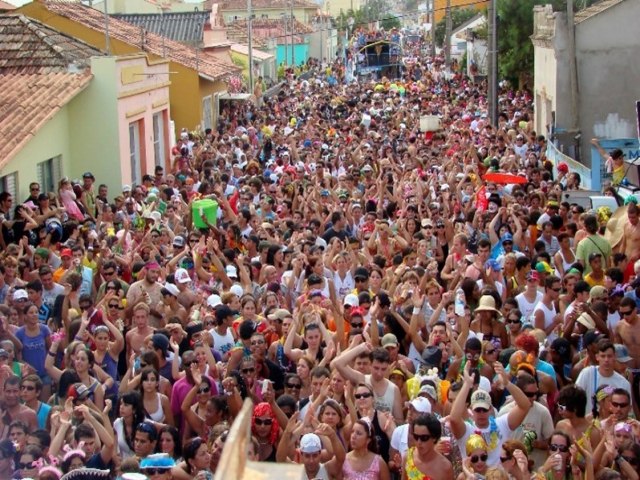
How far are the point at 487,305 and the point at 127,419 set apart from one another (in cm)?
333

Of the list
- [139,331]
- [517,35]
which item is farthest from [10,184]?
[517,35]

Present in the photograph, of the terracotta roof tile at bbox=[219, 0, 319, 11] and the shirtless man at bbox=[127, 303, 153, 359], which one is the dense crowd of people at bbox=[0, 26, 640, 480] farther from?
the terracotta roof tile at bbox=[219, 0, 319, 11]

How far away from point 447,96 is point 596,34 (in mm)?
17725

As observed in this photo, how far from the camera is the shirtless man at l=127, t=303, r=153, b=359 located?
931cm

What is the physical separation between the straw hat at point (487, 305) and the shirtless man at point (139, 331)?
2.63 meters

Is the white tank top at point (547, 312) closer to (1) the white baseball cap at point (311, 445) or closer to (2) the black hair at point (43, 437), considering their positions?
(1) the white baseball cap at point (311, 445)

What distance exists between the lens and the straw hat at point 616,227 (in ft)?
39.8

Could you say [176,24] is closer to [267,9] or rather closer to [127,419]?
[127,419]

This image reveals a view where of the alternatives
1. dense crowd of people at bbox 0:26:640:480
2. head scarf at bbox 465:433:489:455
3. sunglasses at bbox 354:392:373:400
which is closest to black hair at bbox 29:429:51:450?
dense crowd of people at bbox 0:26:640:480

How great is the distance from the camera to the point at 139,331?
30.8ft

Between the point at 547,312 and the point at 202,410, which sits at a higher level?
the point at 547,312

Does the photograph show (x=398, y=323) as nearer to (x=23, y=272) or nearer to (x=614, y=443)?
(x=614, y=443)

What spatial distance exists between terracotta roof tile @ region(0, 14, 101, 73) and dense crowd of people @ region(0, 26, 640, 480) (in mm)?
5224

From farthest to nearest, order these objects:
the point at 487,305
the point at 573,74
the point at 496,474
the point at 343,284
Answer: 1. the point at 573,74
2. the point at 343,284
3. the point at 487,305
4. the point at 496,474
